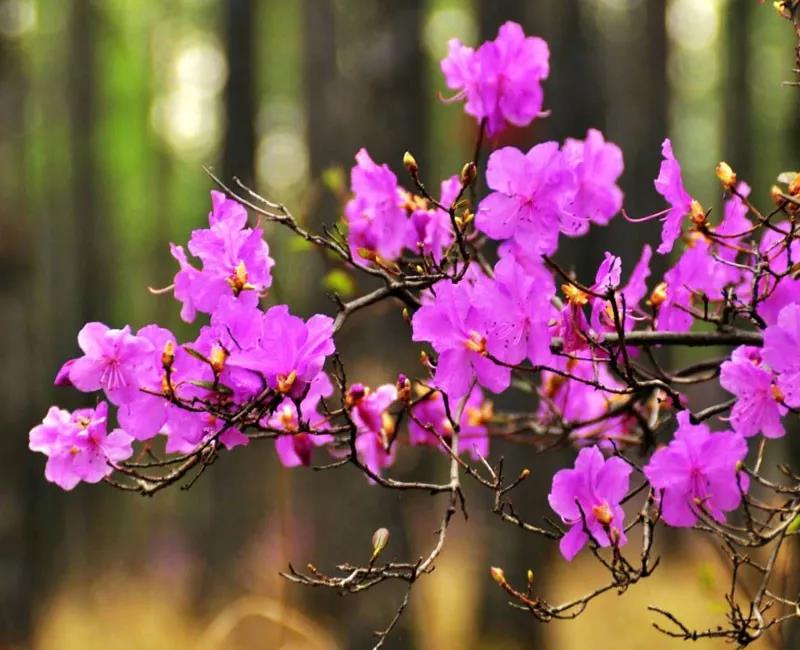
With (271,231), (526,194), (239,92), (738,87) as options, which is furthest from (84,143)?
(526,194)

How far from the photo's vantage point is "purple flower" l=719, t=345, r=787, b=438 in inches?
63.4

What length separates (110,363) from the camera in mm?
1692

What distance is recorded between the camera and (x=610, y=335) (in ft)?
5.98

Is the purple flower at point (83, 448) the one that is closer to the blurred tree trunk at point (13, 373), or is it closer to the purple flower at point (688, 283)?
the purple flower at point (688, 283)

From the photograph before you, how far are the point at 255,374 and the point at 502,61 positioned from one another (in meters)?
0.97

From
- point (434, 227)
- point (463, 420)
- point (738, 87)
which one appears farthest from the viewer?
point (738, 87)

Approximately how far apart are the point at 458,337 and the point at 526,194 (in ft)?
0.95

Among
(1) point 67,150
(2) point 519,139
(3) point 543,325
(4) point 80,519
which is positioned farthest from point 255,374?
(1) point 67,150

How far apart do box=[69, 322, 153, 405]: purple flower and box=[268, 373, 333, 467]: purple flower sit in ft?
0.78

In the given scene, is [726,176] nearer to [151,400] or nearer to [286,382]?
[286,382]

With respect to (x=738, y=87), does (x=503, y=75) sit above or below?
above

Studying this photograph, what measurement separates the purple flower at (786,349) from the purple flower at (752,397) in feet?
0.12

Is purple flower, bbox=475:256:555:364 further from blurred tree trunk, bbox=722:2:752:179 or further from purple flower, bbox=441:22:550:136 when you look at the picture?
blurred tree trunk, bbox=722:2:752:179

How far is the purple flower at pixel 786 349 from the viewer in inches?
59.8
